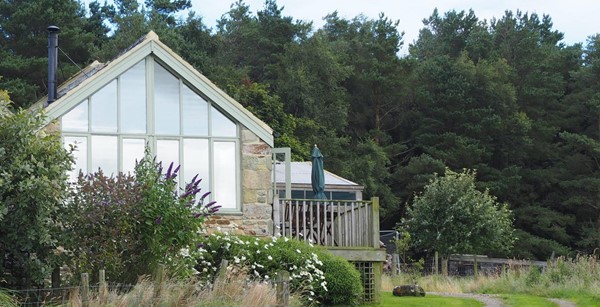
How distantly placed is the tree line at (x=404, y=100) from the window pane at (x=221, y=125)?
23527 mm

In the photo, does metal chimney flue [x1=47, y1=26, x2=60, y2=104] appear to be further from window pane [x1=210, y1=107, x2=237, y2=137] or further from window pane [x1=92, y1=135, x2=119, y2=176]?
window pane [x1=210, y1=107, x2=237, y2=137]

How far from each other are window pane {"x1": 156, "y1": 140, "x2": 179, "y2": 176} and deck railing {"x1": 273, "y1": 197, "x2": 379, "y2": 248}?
7.58 feet

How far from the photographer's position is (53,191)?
554 inches

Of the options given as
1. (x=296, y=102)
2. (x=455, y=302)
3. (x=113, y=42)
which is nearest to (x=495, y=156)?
(x=296, y=102)

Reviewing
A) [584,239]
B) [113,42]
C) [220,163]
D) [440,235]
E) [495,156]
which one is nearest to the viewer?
[220,163]

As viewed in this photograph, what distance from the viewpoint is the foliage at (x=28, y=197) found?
1363cm

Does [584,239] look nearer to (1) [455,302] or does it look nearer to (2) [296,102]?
(2) [296,102]

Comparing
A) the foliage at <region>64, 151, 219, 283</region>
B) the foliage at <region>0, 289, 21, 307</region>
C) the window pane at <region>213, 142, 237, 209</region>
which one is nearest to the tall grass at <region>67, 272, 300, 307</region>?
the foliage at <region>64, 151, 219, 283</region>

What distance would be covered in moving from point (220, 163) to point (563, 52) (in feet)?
130

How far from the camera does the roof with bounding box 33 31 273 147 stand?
1819cm

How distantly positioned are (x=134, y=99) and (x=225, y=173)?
2471 mm

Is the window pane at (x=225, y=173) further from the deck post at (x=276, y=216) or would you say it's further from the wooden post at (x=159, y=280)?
the wooden post at (x=159, y=280)

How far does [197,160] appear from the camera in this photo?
64.4 ft

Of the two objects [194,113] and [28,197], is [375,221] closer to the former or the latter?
[194,113]
